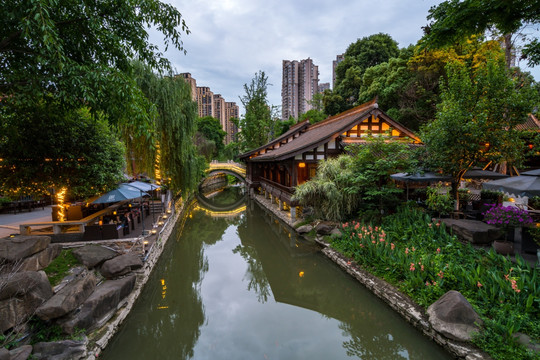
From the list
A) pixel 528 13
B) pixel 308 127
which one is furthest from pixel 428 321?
pixel 308 127

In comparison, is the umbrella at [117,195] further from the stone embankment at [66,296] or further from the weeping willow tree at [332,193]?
the weeping willow tree at [332,193]

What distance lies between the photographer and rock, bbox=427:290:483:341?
4.52 metres

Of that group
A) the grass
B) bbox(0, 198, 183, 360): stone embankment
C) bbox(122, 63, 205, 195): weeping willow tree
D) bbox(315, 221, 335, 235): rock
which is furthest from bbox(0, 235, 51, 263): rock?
bbox(315, 221, 335, 235): rock

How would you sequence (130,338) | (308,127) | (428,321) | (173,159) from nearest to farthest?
(428,321)
(130,338)
(173,159)
(308,127)

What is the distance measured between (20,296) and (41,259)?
1.64 metres

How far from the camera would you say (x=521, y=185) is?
6145 mm

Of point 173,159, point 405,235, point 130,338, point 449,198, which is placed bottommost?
point 130,338

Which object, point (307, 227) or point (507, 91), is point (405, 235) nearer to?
point (307, 227)

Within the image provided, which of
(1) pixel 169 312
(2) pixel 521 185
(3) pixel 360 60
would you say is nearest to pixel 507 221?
(2) pixel 521 185

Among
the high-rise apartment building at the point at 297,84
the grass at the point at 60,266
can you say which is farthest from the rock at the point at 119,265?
the high-rise apartment building at the point at 297,84

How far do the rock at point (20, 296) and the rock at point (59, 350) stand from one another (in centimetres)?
61

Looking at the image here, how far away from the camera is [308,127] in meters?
23.3

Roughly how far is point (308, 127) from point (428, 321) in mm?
19719

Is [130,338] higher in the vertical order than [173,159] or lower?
lower
